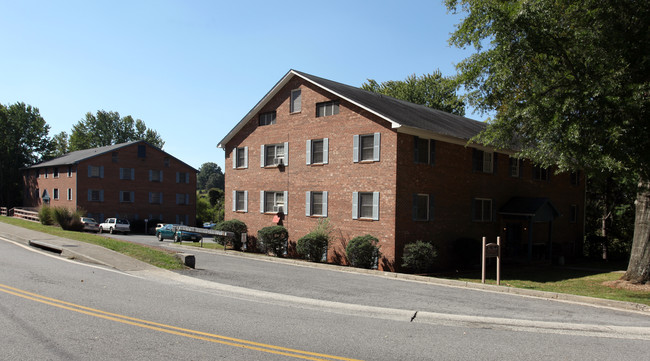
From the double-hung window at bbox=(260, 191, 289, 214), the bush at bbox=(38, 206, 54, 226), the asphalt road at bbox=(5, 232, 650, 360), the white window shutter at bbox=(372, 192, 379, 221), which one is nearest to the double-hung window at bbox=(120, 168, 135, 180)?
the bush at bbox=(38, 206, 54, 226)

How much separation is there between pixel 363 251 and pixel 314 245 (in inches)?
114

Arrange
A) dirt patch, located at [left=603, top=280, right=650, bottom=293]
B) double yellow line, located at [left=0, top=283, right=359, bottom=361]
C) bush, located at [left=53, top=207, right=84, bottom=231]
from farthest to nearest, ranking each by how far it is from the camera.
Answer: bush, located at [left=53, top=207, right=84, bottom=231]
dirt patch, located at [left=603, top=280, right=650, bottom=293]
double yellow line, located at [left=0, top=283, right=359, bottom=361]

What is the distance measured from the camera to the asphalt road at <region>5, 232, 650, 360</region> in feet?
22.4

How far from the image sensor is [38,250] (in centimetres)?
1856

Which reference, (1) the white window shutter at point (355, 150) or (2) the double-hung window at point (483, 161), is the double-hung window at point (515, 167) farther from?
(1) the white window shutter at point (355, 150)

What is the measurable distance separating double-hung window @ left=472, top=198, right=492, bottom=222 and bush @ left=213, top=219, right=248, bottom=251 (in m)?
Answer: 13.1

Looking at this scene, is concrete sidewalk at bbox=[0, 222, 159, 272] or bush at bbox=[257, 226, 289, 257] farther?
bush at bbox=[257, 226, 289, 257]

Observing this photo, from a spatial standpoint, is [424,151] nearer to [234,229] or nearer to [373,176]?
[373,176]

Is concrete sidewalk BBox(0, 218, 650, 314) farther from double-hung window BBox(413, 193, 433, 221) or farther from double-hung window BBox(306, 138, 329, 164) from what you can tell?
double-hung window BBox(306, 138, 329, 164)

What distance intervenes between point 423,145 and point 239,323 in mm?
→ 14749

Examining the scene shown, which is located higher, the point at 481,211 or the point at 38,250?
the point at 481,211

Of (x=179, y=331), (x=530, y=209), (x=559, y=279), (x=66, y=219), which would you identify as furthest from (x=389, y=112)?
(x=66, y=219)

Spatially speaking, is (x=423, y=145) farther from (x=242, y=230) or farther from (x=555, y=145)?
(x=242, y=230)

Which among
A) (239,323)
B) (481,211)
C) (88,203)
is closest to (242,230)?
(481,211)
